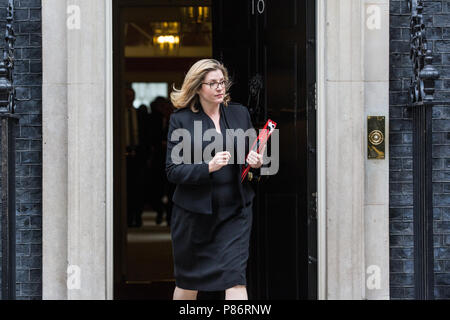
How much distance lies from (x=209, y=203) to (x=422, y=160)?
1.61 m

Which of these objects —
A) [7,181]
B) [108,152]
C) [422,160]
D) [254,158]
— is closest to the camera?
[254,158]

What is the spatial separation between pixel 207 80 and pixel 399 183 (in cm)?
188

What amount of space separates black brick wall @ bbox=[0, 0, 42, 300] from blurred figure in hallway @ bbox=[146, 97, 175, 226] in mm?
5671

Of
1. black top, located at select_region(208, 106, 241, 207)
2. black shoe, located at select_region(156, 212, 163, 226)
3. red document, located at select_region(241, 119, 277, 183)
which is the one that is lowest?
black shoe, located at select_region(156, 212, 163, 226)

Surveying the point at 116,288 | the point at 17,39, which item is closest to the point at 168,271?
the point at 116,288

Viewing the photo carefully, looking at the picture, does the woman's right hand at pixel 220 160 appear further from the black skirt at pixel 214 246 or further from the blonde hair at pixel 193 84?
the blonde hair at pixel 193 84

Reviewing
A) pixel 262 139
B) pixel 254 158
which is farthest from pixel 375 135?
pixel 254 158

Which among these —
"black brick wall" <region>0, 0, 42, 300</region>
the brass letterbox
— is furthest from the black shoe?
the brass letterbox

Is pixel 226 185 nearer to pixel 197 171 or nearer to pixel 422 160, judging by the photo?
pixel 197 171

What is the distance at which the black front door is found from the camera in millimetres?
5641

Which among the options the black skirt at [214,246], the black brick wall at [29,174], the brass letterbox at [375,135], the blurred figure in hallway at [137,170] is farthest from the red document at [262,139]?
the blurred figure in hallway at [137,170]

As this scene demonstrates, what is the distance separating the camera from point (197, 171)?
4.62 meters

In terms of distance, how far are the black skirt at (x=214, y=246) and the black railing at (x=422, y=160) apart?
50.7 inches

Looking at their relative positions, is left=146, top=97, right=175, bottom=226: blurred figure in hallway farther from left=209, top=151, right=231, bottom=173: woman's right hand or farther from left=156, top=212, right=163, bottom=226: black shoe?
left=209, top=151, right=231, bottom=173: woman's right hand
